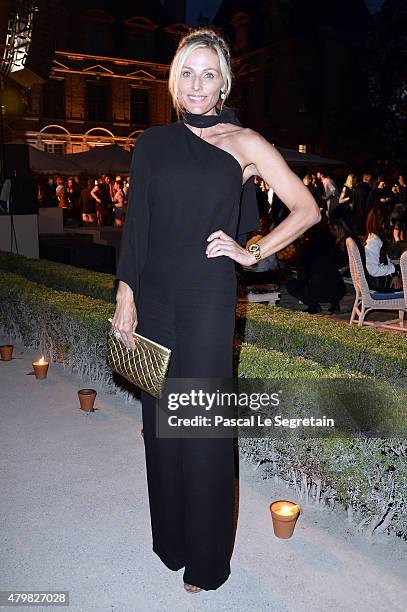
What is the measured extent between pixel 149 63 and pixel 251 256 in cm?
4266

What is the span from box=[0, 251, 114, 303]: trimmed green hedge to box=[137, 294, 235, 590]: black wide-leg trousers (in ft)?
15.9

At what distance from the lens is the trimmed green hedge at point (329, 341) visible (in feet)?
16.4

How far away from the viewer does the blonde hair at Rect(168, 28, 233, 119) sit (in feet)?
8.59

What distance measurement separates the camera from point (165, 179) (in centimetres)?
262

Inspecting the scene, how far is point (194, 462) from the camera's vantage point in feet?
9.45

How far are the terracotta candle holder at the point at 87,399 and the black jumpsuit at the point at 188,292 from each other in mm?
2724

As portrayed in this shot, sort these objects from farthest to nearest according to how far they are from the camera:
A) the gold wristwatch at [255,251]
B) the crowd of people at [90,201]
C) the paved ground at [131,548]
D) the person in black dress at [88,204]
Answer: the person in black dress at [88,204] < the crowd of people at [90,201] < the paved ground at [131,548] < the gold wristwatch at [255,251]

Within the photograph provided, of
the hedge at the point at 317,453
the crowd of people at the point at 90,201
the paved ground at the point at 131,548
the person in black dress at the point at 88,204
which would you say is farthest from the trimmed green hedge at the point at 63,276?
the person in black dress at the point at 88,204

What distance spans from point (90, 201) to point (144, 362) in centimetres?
2235

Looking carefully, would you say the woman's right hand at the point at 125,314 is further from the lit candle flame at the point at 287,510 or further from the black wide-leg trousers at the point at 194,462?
the lit candle flame at the point at 287,510

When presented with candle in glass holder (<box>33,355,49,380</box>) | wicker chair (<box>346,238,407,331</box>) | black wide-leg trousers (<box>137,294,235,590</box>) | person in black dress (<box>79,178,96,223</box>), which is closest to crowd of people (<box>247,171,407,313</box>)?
wicker chair (<box>346,238,407,331</box>)

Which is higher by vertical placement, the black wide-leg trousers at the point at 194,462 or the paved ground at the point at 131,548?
the black wide-leg trousers at the point at 194,462

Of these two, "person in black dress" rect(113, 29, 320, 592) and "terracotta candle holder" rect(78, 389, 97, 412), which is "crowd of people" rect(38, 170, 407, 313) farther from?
"terracotta candle holder" rect(78, 389, 97, 412)

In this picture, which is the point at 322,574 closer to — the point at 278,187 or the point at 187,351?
the point at 187,351
